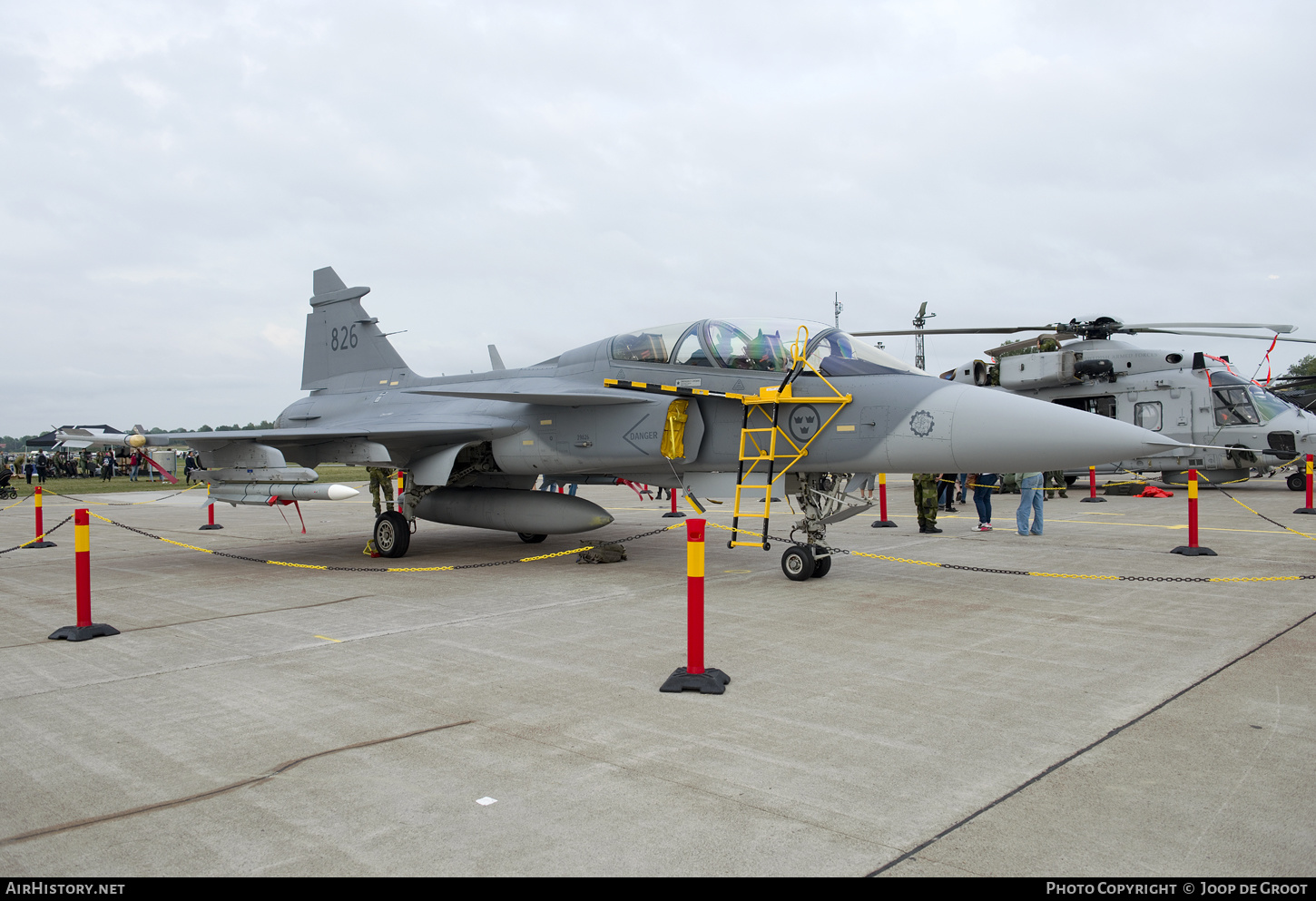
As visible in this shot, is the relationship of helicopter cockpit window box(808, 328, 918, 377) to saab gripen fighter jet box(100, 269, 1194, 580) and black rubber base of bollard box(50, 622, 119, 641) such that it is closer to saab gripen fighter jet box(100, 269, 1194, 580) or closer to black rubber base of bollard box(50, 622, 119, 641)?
saab gripen fighter jet box(100, 269, 1194, 580)

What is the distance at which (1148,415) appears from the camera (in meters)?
18.6

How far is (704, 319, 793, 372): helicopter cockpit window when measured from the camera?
8.34 meters

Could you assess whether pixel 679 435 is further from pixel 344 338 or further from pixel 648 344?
pixel 344 338

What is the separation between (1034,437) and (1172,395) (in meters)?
14.1

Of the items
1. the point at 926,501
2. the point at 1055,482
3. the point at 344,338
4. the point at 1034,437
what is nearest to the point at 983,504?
the point at 926,501

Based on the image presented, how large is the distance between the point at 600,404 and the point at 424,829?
6776mm

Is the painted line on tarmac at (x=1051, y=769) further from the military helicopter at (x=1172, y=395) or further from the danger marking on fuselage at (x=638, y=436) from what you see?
the military helicopter at (x=1172, y=395)

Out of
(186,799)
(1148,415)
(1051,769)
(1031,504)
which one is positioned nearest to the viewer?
(186,799)

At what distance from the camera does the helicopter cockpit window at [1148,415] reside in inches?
727

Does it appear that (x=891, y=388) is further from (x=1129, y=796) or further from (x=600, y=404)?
(x=1129, y=796)

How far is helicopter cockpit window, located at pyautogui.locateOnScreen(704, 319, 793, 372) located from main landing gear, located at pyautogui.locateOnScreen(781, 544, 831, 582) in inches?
72.6

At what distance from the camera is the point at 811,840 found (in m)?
2.79
